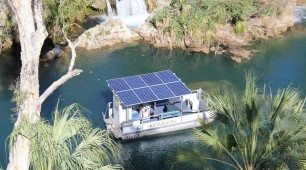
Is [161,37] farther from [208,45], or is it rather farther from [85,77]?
[85,77]

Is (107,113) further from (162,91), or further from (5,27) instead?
(5,27)

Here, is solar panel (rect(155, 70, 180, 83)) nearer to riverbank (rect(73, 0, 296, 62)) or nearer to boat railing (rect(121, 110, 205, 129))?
boat railing (rect(121, 110, 205, 129))

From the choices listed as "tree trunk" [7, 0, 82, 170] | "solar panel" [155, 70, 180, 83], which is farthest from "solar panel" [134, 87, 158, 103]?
"tree trunk" [7, 0, 82, 170]

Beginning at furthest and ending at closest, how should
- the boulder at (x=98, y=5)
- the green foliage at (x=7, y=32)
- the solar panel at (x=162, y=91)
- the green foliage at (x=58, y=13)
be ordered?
the boulder at (x=98, y=5), the green foliage at (x=7, y=32), the green foliage at (x=58, y=13), the solar panel at (x=162, y=91)

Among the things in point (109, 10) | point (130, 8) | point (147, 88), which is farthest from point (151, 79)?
point (130, 8)

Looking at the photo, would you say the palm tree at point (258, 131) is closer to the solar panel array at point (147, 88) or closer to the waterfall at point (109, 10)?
the solar panel array at point (147, 88)

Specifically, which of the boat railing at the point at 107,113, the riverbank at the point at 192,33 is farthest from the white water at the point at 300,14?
the boat railing at the point at 107,113
